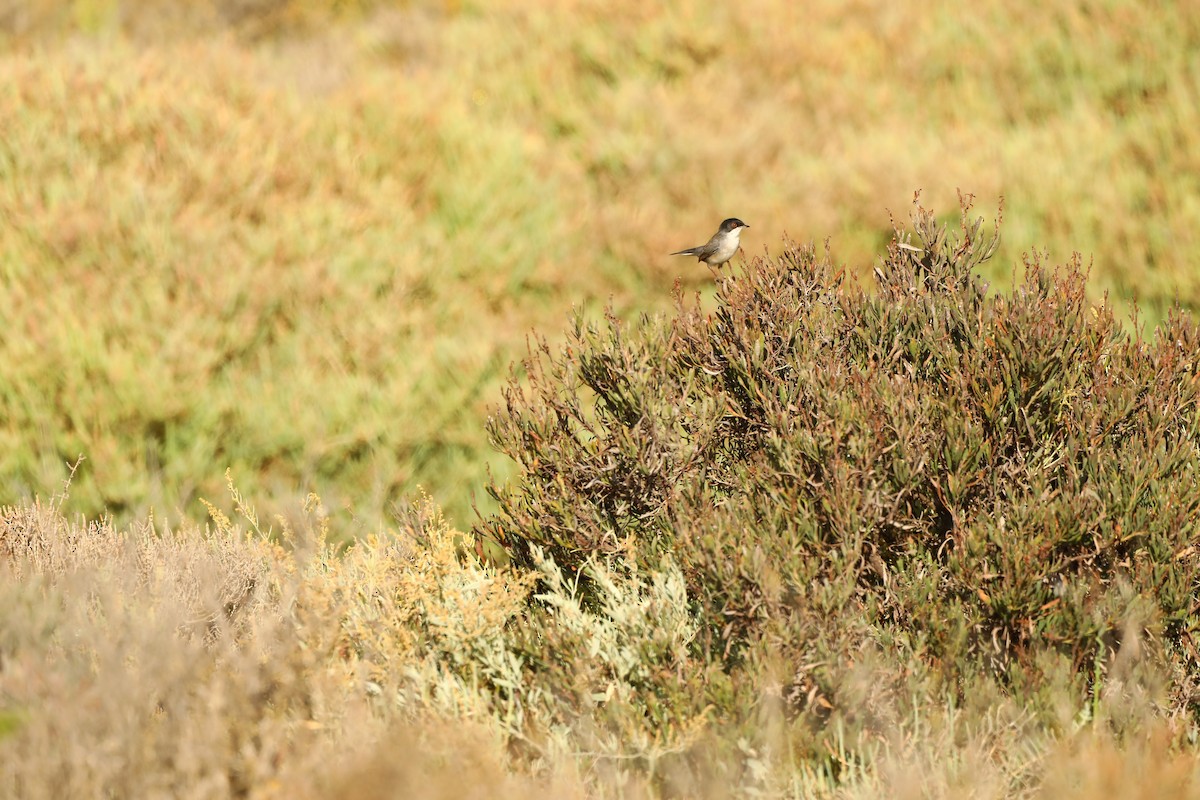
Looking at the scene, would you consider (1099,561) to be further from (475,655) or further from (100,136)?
(100,136)

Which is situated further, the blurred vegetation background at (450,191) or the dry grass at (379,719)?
the blurred vegetation background at (450,191)

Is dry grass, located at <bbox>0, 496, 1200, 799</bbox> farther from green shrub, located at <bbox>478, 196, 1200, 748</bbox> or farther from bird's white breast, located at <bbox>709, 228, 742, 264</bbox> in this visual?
bird's white breast, located at <bbox>709, 228, 742, 264</bbox>

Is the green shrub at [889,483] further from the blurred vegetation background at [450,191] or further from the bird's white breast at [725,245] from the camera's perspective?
the bird's white breast at [725,245]

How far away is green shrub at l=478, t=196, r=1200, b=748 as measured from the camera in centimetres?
379

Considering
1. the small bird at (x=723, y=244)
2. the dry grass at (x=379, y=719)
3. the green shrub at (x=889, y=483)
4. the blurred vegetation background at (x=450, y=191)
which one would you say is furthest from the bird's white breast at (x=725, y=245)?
the dry grass at (x=379, y=719)

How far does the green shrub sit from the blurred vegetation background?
0.71m

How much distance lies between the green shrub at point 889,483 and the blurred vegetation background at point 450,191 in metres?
0.71

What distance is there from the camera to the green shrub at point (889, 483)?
12.4ft

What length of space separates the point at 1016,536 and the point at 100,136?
21.5ft

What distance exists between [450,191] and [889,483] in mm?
4899

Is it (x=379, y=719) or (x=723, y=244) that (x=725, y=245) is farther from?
(x=379, y=719)

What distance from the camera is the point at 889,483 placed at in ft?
13.4

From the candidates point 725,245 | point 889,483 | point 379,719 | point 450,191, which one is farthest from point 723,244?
point 379,719

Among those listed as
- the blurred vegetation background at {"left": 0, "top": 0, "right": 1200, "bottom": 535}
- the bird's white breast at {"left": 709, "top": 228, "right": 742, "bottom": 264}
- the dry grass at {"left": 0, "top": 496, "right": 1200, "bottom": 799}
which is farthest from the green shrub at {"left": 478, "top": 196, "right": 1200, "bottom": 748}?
the bird's white breast at {"left": 709, "top": 228, "right": 742, "bottom": 264}
